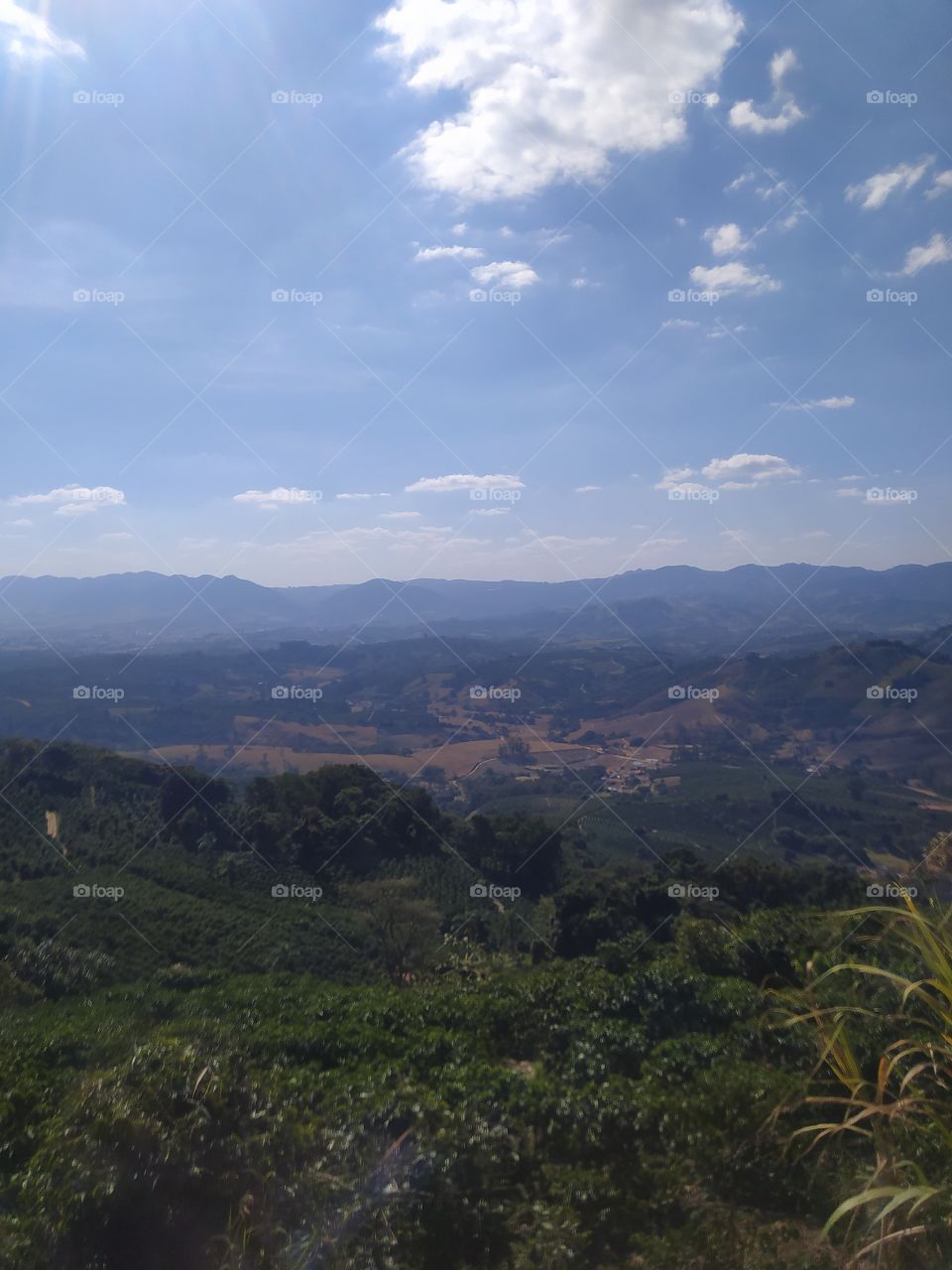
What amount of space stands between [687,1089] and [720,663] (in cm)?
4632

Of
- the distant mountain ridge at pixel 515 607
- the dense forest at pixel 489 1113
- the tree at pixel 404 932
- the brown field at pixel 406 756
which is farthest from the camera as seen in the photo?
the distant mountain ridge at pixel 515 607

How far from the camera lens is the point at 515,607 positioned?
152 meters

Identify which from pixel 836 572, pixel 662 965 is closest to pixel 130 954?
pixel 662 965

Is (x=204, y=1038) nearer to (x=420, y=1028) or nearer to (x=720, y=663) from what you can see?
(x=420, y=1028)

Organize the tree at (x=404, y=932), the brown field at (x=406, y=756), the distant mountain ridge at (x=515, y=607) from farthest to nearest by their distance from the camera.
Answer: the distant mountain ridge at (x=515, y=607), the brown field at (x=406, y=756), the tree at (x=404, y=932)

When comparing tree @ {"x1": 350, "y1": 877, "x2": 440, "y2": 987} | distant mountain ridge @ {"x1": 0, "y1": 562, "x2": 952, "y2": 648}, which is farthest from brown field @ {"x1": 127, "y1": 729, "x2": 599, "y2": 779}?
distant mountain ridge @ {"x1": 0, "y1": 562, "x2": 952, "y2": 648}

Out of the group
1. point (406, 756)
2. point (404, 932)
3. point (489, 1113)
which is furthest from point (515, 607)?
point (489, 1113)

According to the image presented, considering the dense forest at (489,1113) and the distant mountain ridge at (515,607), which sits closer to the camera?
the dense forest at (489,1113)

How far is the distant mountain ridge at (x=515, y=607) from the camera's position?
82450mm

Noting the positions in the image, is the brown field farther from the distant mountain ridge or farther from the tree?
the distant mountain ridge

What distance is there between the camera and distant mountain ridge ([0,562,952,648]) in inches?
3246

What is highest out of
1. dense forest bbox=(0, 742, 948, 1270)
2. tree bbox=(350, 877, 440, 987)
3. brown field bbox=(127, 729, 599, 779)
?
dense forest bbox=(0, 742, 948, 1270)

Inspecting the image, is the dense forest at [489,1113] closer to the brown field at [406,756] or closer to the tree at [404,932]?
the tree at [404,932]

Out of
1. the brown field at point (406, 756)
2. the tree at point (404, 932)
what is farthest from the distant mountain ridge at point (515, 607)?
the tree at point (404, 932)
